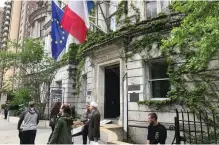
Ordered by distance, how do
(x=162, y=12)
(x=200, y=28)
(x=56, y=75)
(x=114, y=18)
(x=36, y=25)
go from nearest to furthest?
(x=200, y=28)
(x=162, y=12)
(x=114, y=18)
(x=56, y=75)
(x=36, y=25)

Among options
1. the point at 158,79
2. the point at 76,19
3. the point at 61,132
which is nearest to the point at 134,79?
the point at 158,79

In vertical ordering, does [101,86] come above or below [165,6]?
below

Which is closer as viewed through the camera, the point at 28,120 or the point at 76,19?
the point at 28,120

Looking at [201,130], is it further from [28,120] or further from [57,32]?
[57,32]

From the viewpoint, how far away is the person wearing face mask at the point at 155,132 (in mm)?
5781

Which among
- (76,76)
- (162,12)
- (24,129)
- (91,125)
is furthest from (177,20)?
(76,76)

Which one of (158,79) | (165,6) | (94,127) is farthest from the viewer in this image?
(165,6)

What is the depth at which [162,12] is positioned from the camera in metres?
11.0

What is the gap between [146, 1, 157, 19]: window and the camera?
465 inches

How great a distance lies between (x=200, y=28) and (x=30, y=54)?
1380 cm

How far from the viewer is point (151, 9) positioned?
12.0 m

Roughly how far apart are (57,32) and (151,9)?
5189mm

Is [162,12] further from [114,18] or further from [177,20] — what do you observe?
[114,18]

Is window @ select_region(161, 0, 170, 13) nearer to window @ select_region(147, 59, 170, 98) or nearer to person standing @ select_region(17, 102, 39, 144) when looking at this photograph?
window @ select_region(147, 59, 170, 98)
